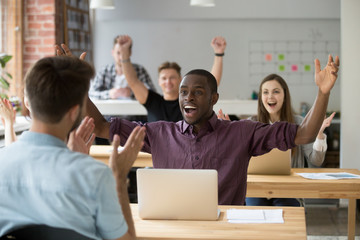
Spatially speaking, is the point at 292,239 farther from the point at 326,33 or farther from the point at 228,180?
the point at 326,33

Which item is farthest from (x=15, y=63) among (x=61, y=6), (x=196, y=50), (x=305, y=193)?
(x=305, y=193)

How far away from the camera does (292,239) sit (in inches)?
82.8

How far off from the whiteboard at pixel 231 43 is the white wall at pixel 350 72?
2.30 metres

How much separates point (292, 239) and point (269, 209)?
1.24 feet

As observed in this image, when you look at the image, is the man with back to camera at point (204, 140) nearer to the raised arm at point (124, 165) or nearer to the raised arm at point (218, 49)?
the raised arm at point (124, 165)

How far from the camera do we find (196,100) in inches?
109

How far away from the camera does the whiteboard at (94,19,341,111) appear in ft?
25.0

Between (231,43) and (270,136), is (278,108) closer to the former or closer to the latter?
(270,136)

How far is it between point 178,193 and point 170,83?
2.69 m

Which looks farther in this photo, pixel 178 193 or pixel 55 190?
pixel 178 193

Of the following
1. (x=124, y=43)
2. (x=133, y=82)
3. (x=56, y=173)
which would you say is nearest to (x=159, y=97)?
(x=133, y=82)

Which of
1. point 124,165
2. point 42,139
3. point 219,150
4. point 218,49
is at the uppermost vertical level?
point 218,49

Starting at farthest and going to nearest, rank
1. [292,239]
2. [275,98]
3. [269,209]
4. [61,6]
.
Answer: [61,6], [275,98], [269,209], [292,239]

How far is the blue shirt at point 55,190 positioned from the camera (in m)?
1.45
